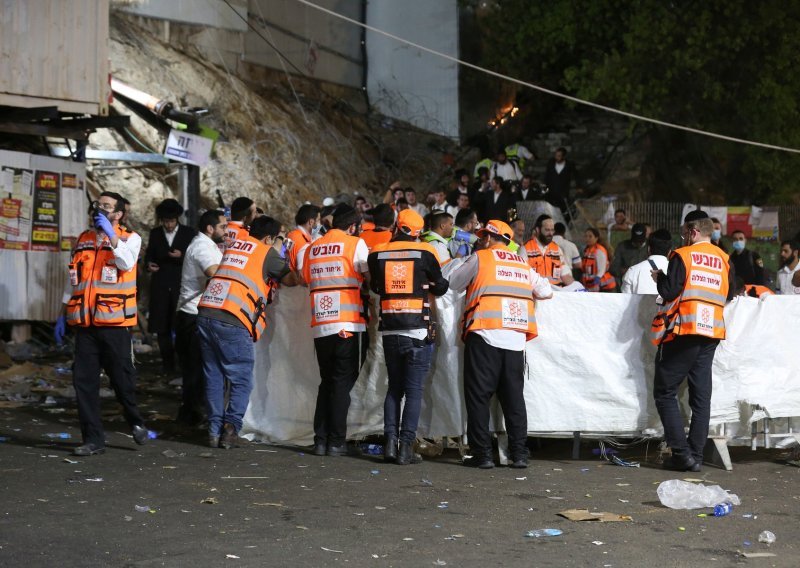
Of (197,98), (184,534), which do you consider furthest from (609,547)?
(197,98)

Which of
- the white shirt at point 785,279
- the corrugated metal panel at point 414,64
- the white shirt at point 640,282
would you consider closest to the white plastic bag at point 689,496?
the white shirt at point 640,282

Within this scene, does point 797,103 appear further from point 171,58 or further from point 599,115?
point 171,58

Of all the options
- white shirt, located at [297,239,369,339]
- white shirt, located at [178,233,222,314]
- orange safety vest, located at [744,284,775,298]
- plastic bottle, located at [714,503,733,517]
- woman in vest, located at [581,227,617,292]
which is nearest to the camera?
plastic bottle, located at [714,503,733,517]

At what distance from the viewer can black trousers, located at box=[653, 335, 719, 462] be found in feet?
29.6

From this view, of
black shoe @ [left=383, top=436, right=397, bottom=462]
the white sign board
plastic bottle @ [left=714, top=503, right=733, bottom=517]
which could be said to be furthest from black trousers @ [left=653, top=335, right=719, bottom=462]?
the white sign board

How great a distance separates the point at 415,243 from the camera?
915 cm

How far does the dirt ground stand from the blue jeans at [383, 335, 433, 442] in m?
0.32

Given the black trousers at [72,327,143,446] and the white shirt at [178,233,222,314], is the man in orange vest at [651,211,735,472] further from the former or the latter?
the black trousers at [72,327,143,446]

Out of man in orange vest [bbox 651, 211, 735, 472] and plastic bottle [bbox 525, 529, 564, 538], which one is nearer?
plastic bottle [bbox 525, 529, 564, 538]

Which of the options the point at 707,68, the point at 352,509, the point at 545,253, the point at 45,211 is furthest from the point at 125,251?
the point at 707,68

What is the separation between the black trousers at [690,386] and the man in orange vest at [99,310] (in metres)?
4.05

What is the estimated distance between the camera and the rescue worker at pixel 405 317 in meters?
9.09

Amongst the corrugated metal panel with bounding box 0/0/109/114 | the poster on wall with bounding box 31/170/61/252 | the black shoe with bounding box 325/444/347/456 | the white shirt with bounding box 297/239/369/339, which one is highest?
the corrugated metal panel with bounding box 0/0/109/114

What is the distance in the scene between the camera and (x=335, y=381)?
9461 millimetres
